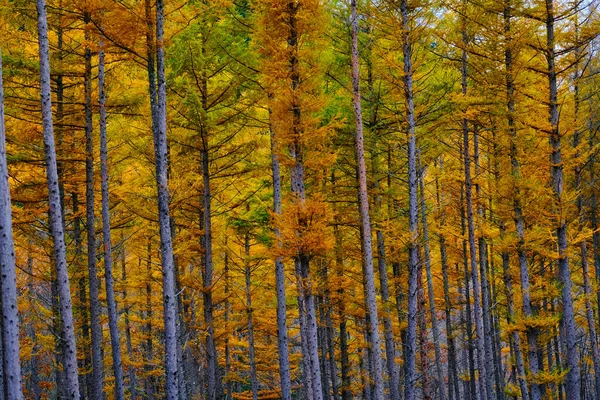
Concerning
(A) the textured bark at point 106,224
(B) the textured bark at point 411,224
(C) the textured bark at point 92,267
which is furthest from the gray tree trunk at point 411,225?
(C) the textured bark at point 92,267

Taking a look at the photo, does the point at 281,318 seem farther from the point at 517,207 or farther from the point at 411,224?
the point at 517,207

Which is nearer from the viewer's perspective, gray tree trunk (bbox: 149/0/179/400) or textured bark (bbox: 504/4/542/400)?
gray tree trunk (bbox: 149/0/179/400)

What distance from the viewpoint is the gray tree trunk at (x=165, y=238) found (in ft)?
33.5

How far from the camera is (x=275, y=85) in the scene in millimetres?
12609

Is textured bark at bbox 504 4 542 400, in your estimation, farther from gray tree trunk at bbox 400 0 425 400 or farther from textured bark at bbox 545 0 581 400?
gray tree trunk at bbox 400 0 425 400

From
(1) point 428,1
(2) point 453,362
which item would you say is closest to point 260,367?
(2) point 453,362

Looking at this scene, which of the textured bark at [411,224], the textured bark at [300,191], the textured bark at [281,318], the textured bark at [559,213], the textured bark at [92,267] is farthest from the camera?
the textured bark at [281,318]

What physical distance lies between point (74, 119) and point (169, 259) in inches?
274

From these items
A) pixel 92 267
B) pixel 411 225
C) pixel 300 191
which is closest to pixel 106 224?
pixel 92 267

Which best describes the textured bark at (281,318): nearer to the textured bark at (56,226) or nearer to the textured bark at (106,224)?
the textured bark at (106,224)

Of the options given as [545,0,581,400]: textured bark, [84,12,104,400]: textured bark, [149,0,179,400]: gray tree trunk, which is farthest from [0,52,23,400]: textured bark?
[545,0,581,400]: textured bark

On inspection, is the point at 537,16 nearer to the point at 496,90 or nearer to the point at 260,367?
the point at 496,90

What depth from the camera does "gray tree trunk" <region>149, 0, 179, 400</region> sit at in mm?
10211

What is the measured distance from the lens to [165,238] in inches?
405
